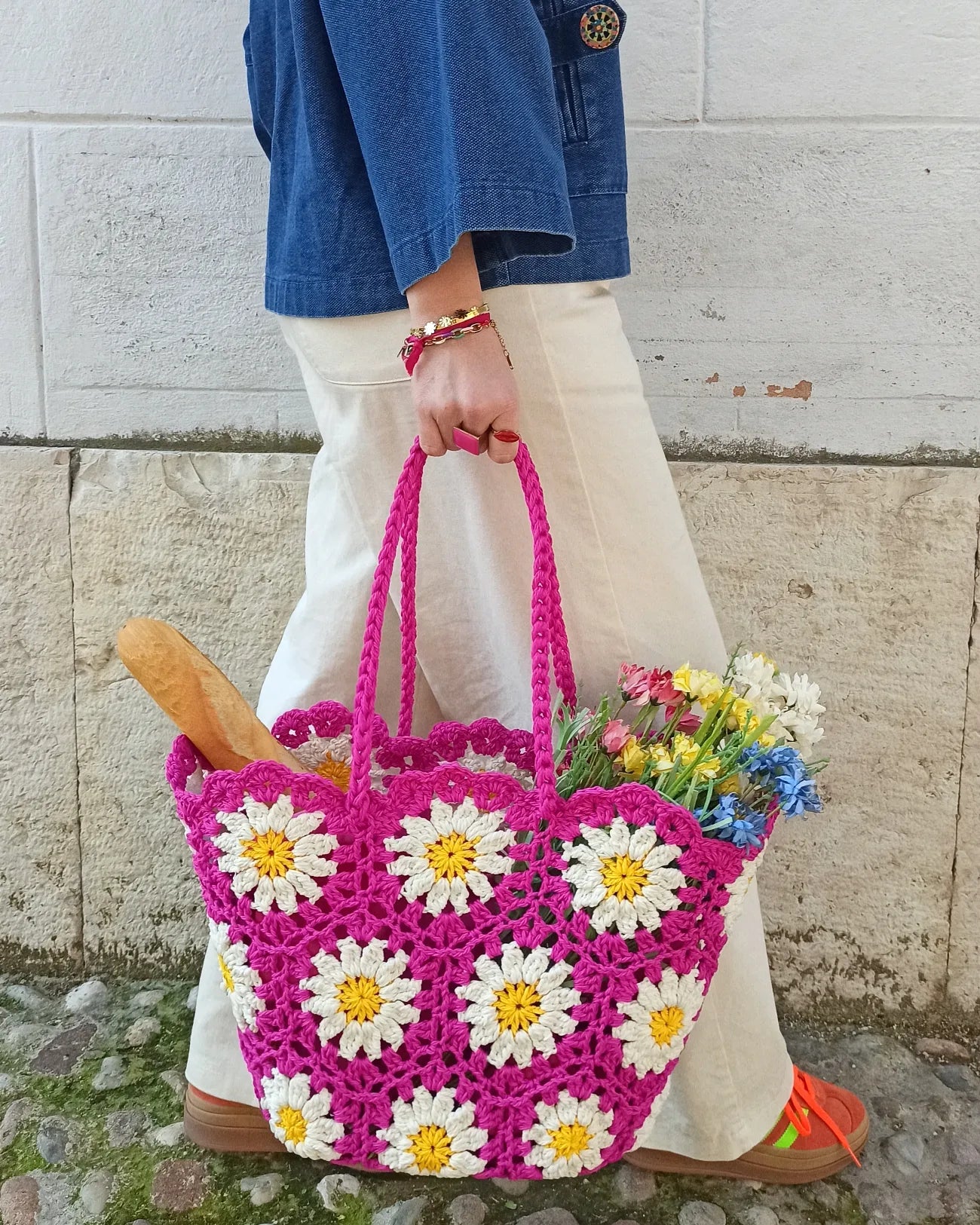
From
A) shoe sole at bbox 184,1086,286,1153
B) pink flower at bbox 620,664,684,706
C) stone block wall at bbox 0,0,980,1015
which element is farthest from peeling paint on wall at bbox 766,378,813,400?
shoe sole at bbox 184,1086,286,1153

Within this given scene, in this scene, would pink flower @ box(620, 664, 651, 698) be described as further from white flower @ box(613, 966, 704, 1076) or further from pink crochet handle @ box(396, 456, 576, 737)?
white flower @ box(613, 966, 704, 1076)

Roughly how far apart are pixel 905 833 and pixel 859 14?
1.45 meters

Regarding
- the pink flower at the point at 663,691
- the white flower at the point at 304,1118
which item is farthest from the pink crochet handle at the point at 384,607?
the white flower at the point at 304,1118

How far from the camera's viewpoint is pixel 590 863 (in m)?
1.00

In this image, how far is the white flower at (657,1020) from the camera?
104 centimetres

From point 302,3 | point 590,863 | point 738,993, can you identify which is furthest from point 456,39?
point 738,993

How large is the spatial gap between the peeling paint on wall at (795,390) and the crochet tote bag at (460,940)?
885 millimetres

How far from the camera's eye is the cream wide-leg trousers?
1.19 meters

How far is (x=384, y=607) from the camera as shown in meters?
1.06

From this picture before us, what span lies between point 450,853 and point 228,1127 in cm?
85

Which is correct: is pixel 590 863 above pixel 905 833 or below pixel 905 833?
above

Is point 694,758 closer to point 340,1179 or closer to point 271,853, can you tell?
point 271,853

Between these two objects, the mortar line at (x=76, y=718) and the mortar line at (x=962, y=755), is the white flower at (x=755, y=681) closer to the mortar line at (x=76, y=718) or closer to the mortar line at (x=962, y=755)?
the mortar line at (x=962, y=755)

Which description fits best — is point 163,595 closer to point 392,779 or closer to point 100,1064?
point 100,1064
